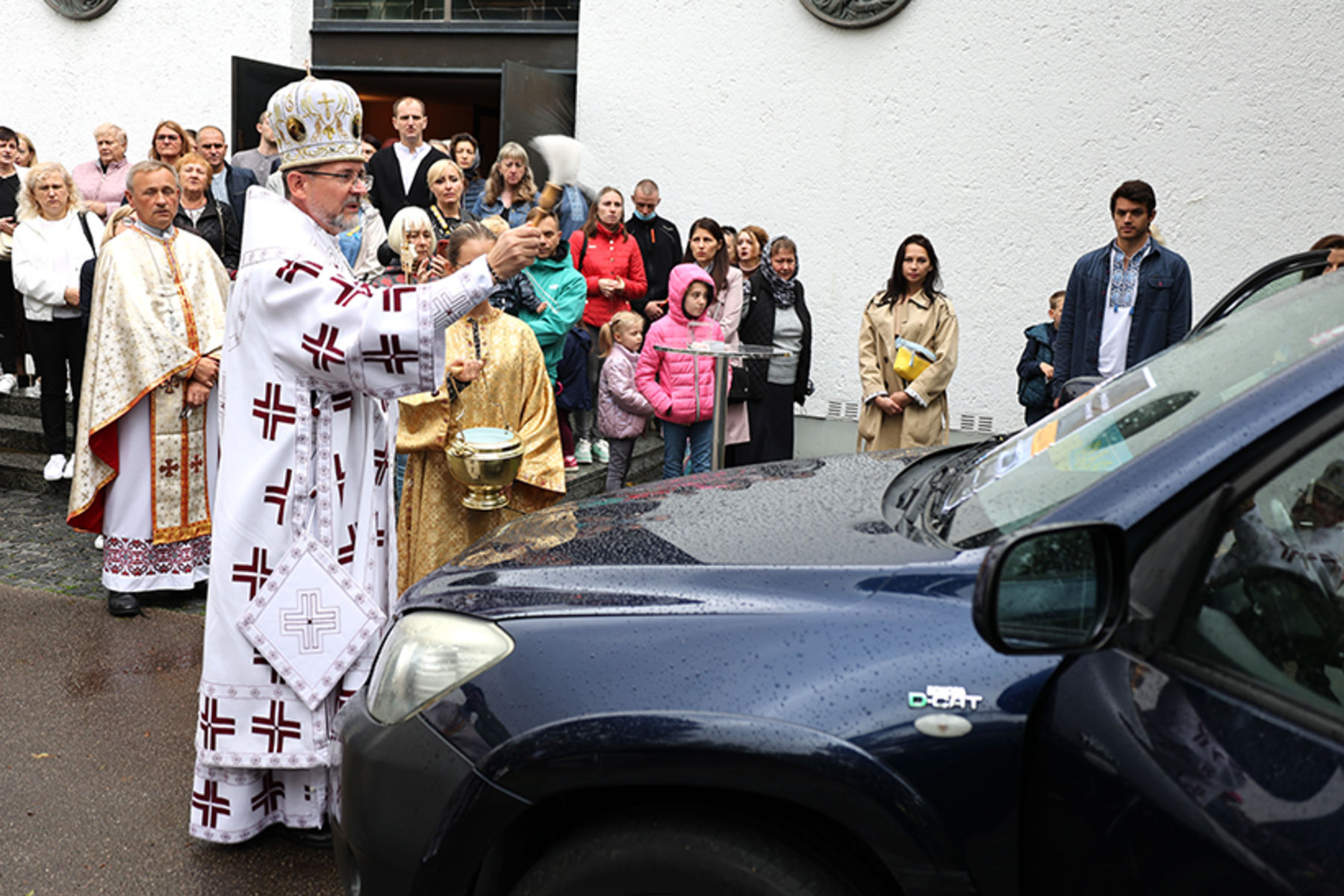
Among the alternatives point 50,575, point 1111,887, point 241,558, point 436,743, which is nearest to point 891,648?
point 1111,887

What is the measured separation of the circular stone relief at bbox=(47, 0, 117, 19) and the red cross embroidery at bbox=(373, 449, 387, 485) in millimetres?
9809

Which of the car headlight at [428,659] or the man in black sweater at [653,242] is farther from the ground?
the man in black sweater at [653,242]

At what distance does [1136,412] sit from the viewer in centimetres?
214

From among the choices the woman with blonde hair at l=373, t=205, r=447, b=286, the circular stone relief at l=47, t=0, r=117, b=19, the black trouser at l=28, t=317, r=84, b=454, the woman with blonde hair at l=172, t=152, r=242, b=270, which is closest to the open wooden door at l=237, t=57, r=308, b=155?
the circular stone relief at l=47, t=0, r=117, b=19

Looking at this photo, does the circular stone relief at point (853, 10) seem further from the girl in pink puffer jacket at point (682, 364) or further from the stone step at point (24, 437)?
the stone step at point (24, 437)

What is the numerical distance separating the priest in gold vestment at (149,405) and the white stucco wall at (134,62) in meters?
5.57

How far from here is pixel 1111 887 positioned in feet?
5.60

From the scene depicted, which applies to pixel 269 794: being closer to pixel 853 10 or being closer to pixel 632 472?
pixel 632 472

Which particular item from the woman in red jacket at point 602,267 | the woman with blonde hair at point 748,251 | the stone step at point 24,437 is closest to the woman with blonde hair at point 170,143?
the stone step at point 24,437

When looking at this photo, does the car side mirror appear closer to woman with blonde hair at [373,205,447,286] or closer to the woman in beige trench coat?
woman with blonde hair at [373,205,447,286]

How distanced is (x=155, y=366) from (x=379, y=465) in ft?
8.98

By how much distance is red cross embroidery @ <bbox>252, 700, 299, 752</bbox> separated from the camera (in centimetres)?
350

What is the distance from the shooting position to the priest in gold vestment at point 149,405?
5828 millimetres

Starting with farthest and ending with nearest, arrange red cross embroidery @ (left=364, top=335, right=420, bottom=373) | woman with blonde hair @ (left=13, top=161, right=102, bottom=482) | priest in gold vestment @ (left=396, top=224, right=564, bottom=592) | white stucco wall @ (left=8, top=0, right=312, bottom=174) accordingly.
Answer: white stucco wall @ (left=8, top=0, right=312, bottom=174), woman with blonde hair @ (left=13, top=161, right=102, bottom=482), priest in gold vestment @ (left=396, top=224, right=564, bottom=592), red cross embroidery @ (left=364, top=335, right=420, bottom=373)
